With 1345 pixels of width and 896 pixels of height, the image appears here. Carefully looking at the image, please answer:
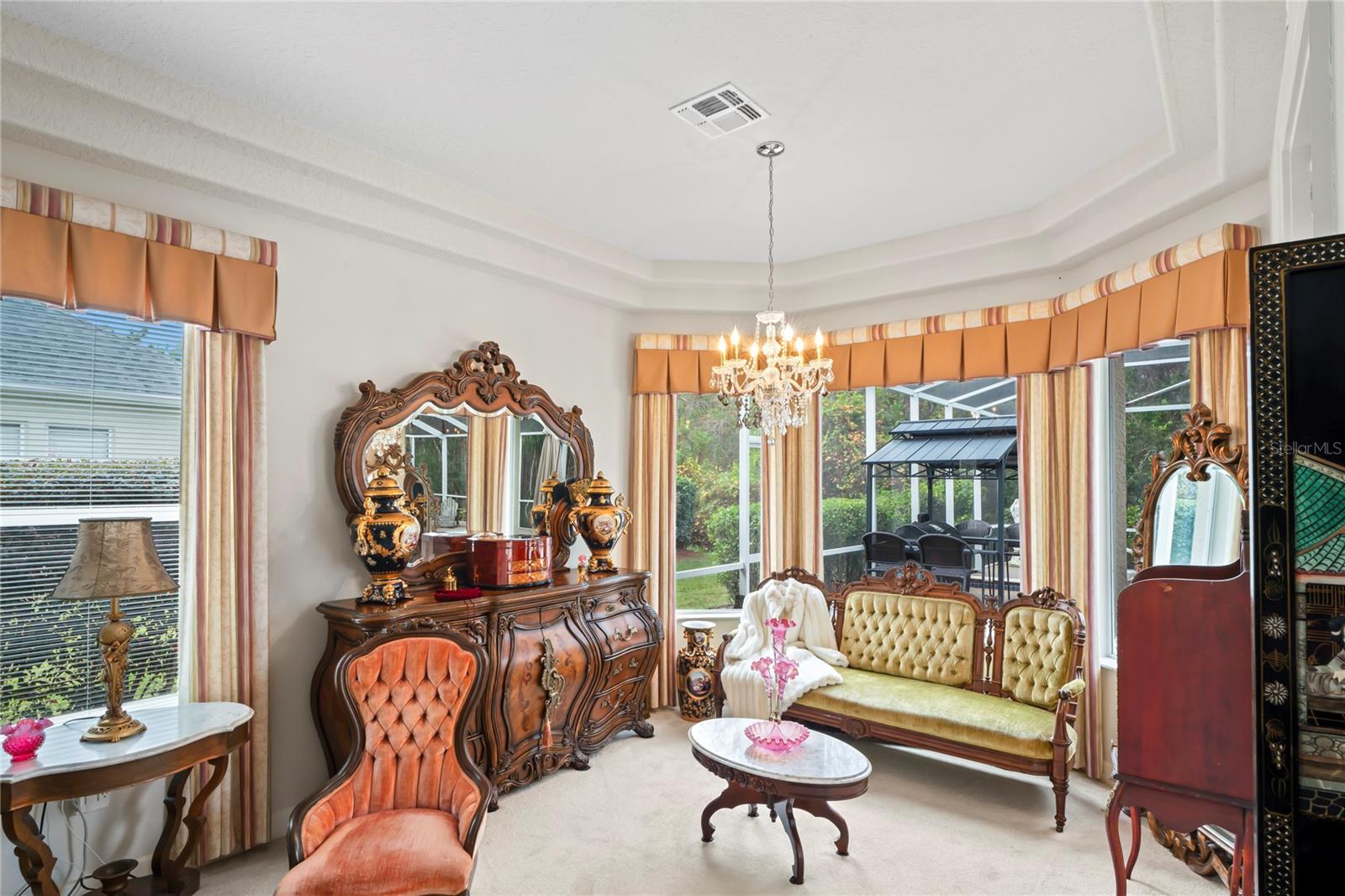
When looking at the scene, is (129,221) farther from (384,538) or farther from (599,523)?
(599,523)

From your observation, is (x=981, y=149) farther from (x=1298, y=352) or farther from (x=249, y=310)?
(x=249, y=310)

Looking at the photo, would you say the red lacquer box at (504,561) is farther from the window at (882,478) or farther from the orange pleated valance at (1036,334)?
the window at (882,478)

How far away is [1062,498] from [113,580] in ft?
14.4

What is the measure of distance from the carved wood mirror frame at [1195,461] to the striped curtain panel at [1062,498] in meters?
1.14

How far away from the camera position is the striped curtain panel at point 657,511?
5.02 metres

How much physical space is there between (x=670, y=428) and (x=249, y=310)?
9.10 ft

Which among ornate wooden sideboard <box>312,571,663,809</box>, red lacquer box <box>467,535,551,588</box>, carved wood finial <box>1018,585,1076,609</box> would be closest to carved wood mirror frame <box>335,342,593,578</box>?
red lacquer box <box>467,535,551,588</box>

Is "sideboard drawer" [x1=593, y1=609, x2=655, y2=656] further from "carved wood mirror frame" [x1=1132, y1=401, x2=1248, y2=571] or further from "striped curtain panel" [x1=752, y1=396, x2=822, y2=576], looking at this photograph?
"carved wood mirror frame" [x1=1132, y1=401, x2=1248, y2=571]

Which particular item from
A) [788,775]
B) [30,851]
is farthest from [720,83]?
[30,851]

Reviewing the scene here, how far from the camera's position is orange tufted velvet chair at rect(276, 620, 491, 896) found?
213cm

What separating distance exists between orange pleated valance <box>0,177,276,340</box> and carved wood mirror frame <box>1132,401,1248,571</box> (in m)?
3.72

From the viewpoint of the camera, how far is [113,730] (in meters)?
2.42

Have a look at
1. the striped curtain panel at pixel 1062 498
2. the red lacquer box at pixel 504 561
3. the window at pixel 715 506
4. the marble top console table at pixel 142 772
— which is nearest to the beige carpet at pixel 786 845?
the marble top console table at pixel 142 772

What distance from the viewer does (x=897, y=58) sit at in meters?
2.52
